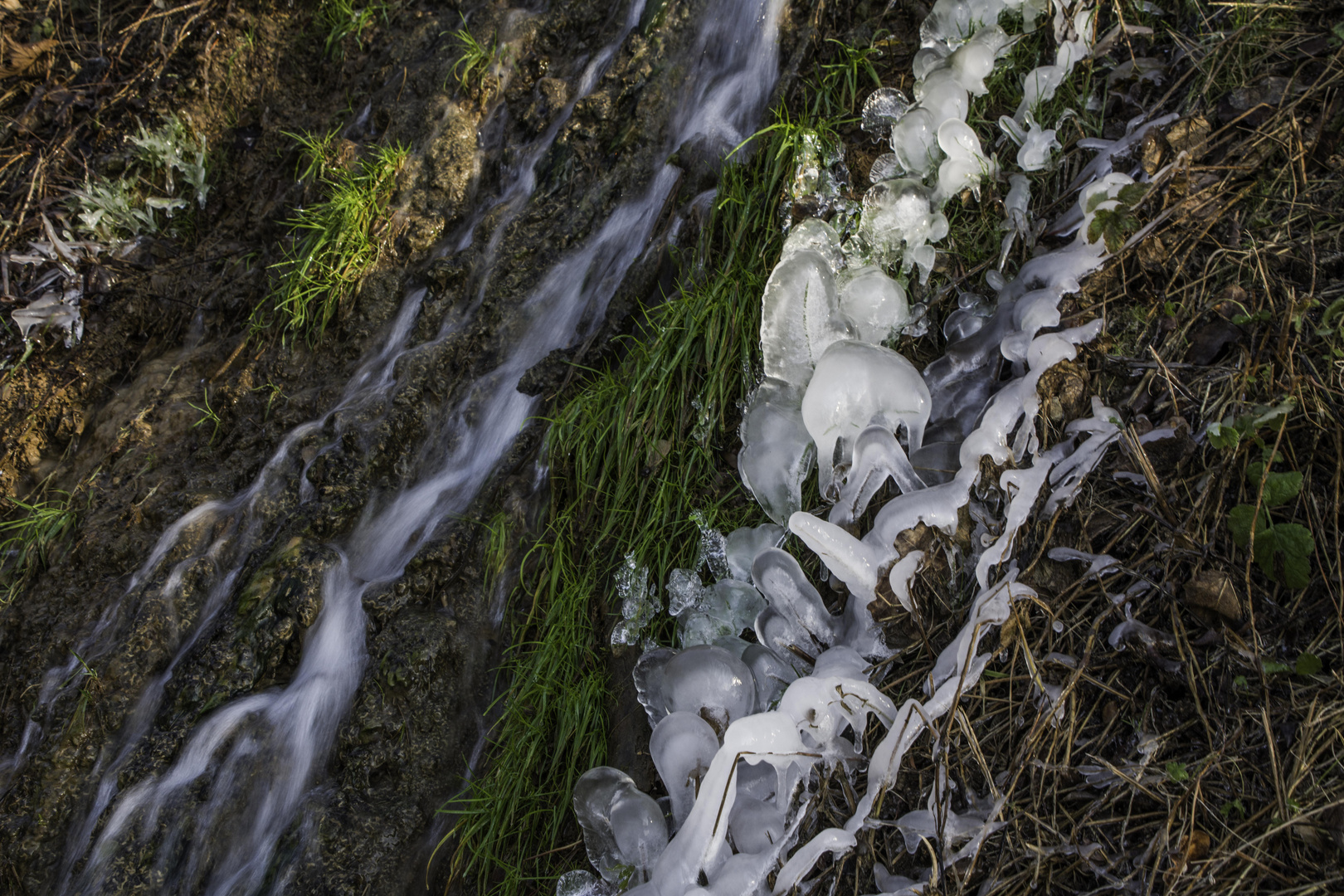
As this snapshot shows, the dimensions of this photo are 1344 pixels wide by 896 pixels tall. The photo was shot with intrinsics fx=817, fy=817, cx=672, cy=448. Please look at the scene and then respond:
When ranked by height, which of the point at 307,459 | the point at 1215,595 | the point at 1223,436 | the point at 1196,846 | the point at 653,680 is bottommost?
the point at 1196,846

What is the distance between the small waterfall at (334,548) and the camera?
249 centimetres

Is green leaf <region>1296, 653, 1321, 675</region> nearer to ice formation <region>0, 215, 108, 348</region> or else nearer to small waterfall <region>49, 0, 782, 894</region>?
small waterfall <region>49, 0, 782, 894</region>

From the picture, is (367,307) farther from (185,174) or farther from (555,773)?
(555,773)

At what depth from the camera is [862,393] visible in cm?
203

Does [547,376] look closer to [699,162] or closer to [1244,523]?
[699,162]

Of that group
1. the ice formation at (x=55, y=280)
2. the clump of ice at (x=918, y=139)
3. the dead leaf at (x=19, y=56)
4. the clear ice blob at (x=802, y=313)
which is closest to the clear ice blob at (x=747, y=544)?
the clear ice blob at (x=802, y=313)

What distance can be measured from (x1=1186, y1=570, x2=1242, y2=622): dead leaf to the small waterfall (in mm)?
2046

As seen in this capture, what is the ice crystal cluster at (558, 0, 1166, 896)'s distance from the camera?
1.78 meters

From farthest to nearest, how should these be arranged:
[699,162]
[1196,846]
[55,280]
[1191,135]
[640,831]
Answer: [55,280] → [699,162] → [1191,135] → [640,831] → [1196,846]

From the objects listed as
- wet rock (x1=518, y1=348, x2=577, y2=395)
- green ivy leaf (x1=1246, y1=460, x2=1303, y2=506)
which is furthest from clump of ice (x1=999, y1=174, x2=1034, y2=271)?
wet rock (x1=518, y1=348, x2=577, y2=395)

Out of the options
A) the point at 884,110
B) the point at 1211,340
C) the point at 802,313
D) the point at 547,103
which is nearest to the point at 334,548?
the point at 802,313

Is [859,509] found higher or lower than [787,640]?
higher

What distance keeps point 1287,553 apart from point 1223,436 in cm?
29

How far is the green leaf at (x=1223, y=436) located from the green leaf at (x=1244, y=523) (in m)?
0.14
